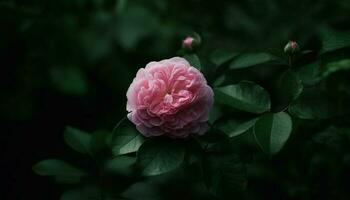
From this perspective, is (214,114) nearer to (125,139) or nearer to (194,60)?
(194,60)

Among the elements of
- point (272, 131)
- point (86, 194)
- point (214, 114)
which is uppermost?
point (272, 131)

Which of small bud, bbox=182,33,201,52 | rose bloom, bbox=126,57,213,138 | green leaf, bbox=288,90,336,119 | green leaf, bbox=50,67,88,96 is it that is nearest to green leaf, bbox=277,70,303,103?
green leaf, bbox=288,90,336,119

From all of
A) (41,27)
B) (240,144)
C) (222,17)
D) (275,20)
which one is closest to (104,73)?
(41,27)

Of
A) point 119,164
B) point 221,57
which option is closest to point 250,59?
point 221,57

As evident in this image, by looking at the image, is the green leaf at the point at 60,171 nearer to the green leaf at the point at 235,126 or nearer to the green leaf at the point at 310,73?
the green leaf at the point at 235,126

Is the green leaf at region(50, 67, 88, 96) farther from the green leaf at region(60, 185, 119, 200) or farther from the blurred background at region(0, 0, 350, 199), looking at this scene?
the green leaf at region(60, 185, 119, 200)

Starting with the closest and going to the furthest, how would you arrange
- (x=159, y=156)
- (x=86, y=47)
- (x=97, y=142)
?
(x=159, y=156) < (x=97, y=142) < (x=86, y=47)
